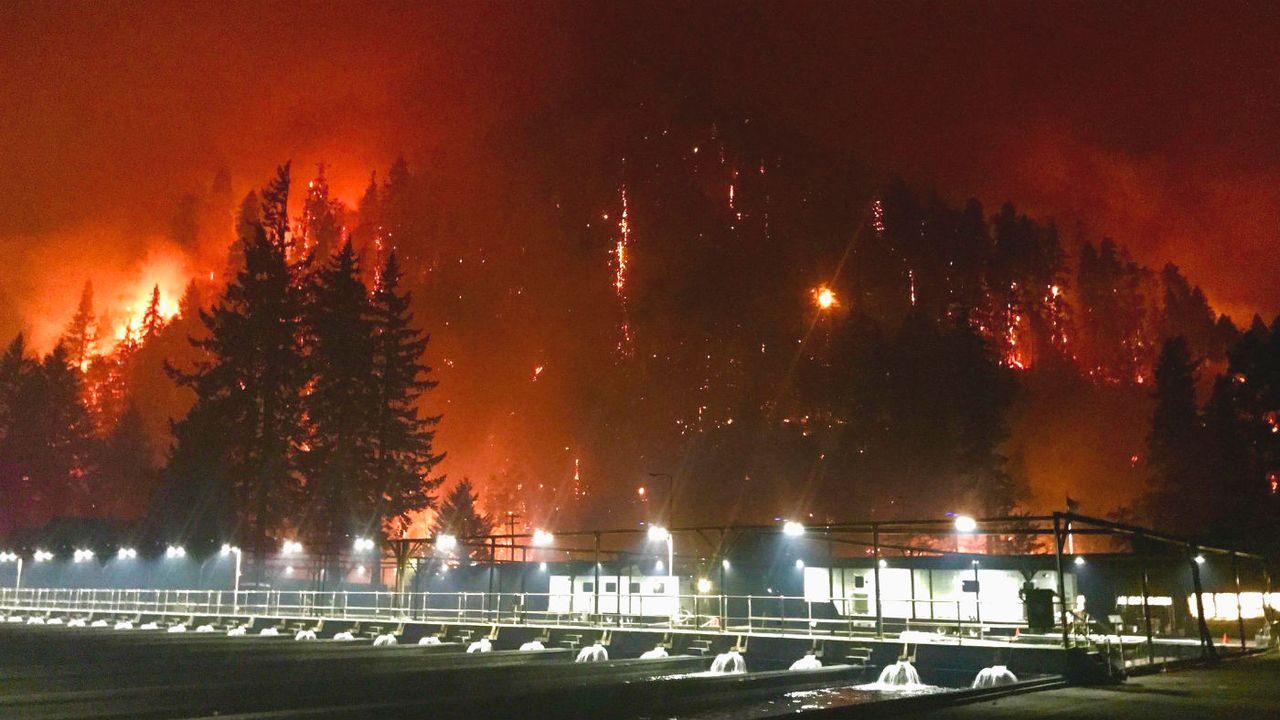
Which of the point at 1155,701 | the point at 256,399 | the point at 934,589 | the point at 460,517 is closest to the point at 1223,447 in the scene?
the point at 934,589

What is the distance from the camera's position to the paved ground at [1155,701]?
13102 millimetres

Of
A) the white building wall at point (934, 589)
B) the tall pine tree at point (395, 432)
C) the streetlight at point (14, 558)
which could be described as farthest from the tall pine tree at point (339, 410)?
the white building wall at point (934, 589)

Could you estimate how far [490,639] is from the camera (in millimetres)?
28984

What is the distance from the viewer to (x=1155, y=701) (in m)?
14.9

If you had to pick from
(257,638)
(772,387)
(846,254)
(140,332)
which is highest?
(846,254)

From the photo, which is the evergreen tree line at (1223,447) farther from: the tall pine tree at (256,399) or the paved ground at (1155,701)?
the tall pine tree at (256,399)

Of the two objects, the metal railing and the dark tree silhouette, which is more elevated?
the dark tree silhouette

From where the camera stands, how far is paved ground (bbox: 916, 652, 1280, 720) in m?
13.1

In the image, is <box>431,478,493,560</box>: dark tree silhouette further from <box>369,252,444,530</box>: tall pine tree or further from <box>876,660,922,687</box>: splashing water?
<box>876,660,922,687</box>: splashing water

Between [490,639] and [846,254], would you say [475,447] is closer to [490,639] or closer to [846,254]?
[846,254]

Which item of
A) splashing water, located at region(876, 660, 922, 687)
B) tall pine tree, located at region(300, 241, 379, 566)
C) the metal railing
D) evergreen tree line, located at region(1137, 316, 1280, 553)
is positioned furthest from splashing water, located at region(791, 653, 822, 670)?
tall pine tree, located at region(300, 241, 379, 566)

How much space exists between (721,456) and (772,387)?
9.17 metres

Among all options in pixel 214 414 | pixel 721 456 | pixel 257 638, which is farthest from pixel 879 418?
pixel 257 638

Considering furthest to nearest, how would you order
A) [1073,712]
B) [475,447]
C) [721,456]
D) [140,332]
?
[475,447], [140,332], [721,456], [1073,712]
